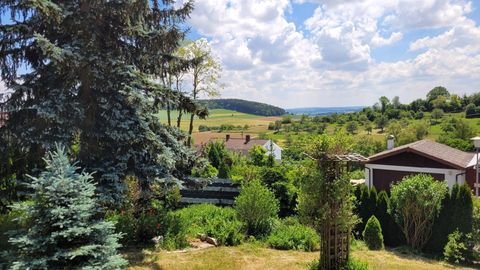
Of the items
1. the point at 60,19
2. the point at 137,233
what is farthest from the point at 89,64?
the point at 137,233

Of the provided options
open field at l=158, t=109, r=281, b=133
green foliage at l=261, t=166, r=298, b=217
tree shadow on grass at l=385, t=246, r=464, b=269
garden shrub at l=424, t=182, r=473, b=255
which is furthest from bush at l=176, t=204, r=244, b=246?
open field at l=158, t=109, r=281, b=133

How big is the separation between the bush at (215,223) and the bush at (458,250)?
199 inches

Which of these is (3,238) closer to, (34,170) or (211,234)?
(34,170)

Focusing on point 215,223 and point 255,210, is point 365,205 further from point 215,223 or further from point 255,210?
point 215,223

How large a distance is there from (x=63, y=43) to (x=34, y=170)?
2.38 m

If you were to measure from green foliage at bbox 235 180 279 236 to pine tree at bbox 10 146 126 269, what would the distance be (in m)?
4.87

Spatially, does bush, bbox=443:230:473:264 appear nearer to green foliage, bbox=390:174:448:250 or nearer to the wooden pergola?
green foliage, bbox=390:174:448:250

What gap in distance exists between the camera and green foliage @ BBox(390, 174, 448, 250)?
10.1 metres

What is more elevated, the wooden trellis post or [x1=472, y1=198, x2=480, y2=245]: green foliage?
the wooden trellis post

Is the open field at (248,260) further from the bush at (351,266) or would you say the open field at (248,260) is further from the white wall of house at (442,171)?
the white wall of house at (442,171)

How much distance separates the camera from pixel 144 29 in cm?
775

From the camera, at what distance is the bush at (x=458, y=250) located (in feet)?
31.1

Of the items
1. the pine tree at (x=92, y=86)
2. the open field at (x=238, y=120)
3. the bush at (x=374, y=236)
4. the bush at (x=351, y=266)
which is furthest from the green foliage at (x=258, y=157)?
the open field at (x=238, y=120)

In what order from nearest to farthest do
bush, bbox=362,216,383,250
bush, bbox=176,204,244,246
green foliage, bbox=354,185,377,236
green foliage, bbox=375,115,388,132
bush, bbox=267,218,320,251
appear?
1. bush, bbox=176,204,244,246
2. bush, bbox=267,218,320,251
3. bush, bbox=362,216,383,250
4. green foliage, bbox=354,185,377,236
5. green foliage, bbox=375,115,388,132
